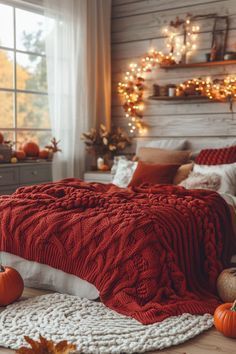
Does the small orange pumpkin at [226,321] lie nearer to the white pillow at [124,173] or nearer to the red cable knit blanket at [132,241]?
the red cable knit blanket at [132,241]

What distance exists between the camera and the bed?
9.51 feet

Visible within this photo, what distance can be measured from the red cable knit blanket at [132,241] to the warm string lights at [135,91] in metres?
2.12

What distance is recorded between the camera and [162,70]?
5.59 metres

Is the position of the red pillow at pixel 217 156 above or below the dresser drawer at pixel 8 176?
above

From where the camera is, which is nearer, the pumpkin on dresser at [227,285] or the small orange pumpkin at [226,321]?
the small orange pumpkin at [226,321]

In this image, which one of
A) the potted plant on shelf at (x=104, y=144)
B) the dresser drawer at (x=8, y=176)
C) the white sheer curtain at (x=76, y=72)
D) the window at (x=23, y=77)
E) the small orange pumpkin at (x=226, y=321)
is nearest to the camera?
the small orange pumpkin at (x=226, y=321)

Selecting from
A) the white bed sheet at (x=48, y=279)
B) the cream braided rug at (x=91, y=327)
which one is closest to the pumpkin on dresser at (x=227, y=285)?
the cream braided rug at (x=91, y=327)

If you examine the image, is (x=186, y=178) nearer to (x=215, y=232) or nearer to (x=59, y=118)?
(x=215, y=232)

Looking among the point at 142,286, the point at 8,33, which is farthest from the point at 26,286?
the point at 8,33

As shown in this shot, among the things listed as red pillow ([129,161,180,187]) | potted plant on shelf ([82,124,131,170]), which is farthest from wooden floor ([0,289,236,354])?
potted plant on shelf ([82,124,131,170])

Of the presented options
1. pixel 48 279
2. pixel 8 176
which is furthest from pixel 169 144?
pixel 48 279

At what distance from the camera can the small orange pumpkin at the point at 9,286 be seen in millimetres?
2965

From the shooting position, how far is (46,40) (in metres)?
5.38

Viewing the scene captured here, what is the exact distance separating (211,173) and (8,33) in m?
2.43
